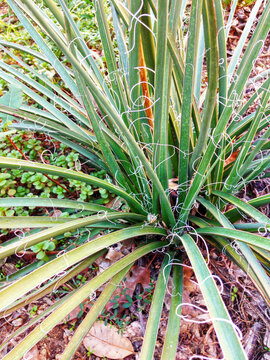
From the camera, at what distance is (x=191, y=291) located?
104 cm

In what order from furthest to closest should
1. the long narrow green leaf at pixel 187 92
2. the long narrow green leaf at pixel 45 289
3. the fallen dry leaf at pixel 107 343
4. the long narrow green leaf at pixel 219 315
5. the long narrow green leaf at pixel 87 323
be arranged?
the fallen dry leaf at pixel 107 343 → the long narrow green leaf at pixel 45 289 → the long narrow green leaf at pixel 87 323 → the long narrow green leaf at pixel 187 92 → the long narrow green leaf at pixel 219 315

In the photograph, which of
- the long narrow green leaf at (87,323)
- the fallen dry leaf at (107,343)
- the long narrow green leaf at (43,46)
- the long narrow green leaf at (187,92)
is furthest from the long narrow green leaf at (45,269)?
the long narrow green leaf at (43,46)

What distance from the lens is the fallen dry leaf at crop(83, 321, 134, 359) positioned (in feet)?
3.10

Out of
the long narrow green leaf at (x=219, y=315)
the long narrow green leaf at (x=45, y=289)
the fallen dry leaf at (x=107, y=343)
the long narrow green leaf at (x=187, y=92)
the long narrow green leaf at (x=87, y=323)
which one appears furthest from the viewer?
the fallen dry leaf at (x=107, y=343)

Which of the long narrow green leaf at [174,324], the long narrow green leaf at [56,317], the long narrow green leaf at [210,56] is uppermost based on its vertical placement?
the long narrow green leaf at [210,56]

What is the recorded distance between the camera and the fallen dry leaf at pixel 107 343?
0.95m

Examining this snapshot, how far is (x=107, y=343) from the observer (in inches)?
37.9

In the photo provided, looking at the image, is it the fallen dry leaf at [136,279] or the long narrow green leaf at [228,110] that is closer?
the long narrow green leaf at [228,110]

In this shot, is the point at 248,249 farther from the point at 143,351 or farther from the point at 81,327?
the point at 81,327

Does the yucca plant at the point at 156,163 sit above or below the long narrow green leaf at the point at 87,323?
Result: above

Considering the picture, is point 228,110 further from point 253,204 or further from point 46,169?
point 46,169

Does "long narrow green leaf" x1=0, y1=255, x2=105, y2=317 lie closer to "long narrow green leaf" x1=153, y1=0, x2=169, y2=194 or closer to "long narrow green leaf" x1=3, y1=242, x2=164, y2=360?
"long narrow green leaf" x1=3, y1=242, x2=164, y2=360

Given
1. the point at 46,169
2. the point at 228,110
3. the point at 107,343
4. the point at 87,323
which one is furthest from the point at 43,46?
the point at 107,343

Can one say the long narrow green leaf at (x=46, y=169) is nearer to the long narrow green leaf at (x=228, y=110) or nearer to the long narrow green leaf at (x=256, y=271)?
the long narrow green leaf at (x=228, y=110)
